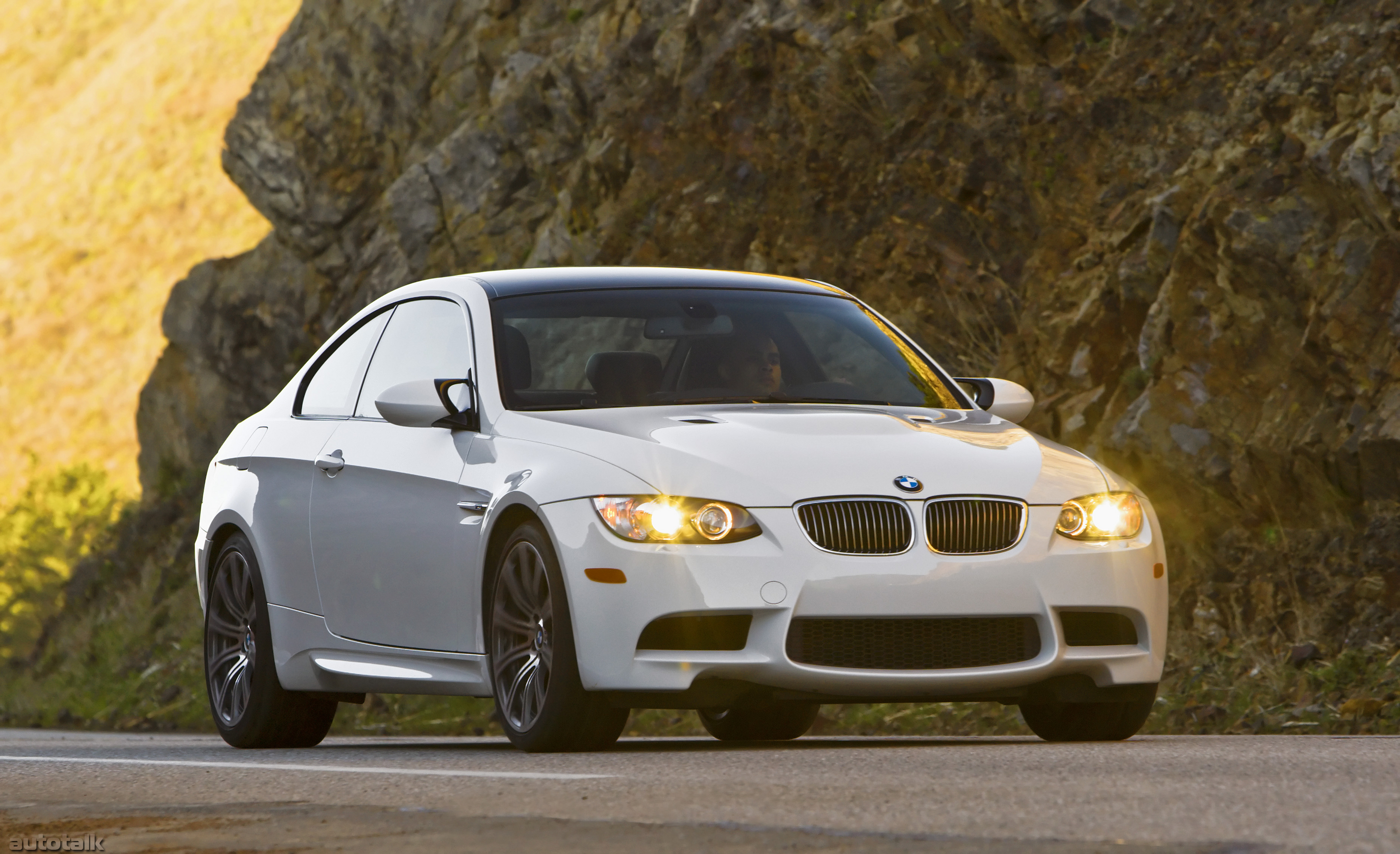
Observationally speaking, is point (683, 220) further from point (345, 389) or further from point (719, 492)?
point (719, 492)

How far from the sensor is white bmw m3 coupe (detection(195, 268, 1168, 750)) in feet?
23.7

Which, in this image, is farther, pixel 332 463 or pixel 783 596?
pixel 332 463

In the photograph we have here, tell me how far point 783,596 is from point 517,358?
1885 millimetres

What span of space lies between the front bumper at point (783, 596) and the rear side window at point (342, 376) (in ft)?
7.47

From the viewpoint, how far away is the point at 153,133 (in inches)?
3474

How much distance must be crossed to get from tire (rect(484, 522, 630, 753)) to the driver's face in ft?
4.25

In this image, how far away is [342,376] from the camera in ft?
31.6

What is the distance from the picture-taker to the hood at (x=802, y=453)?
7277 millimetres

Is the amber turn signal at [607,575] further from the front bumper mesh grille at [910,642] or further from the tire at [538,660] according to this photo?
the front bumper mesh grille at [910,642]

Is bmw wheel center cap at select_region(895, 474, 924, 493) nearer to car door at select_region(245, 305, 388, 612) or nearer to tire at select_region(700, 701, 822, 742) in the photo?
tire at select_region(700, 701, 822, 742)

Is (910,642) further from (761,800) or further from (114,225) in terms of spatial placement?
(114,225)

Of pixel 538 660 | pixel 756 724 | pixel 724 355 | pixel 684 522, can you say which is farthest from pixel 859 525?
pixel 756 724

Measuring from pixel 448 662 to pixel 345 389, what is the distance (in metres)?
1.78

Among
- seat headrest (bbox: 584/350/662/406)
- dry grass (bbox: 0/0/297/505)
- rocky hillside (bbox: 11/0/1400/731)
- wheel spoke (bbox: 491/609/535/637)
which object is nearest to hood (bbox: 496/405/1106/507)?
seat headrest (bbox: 584/350/662/406)
